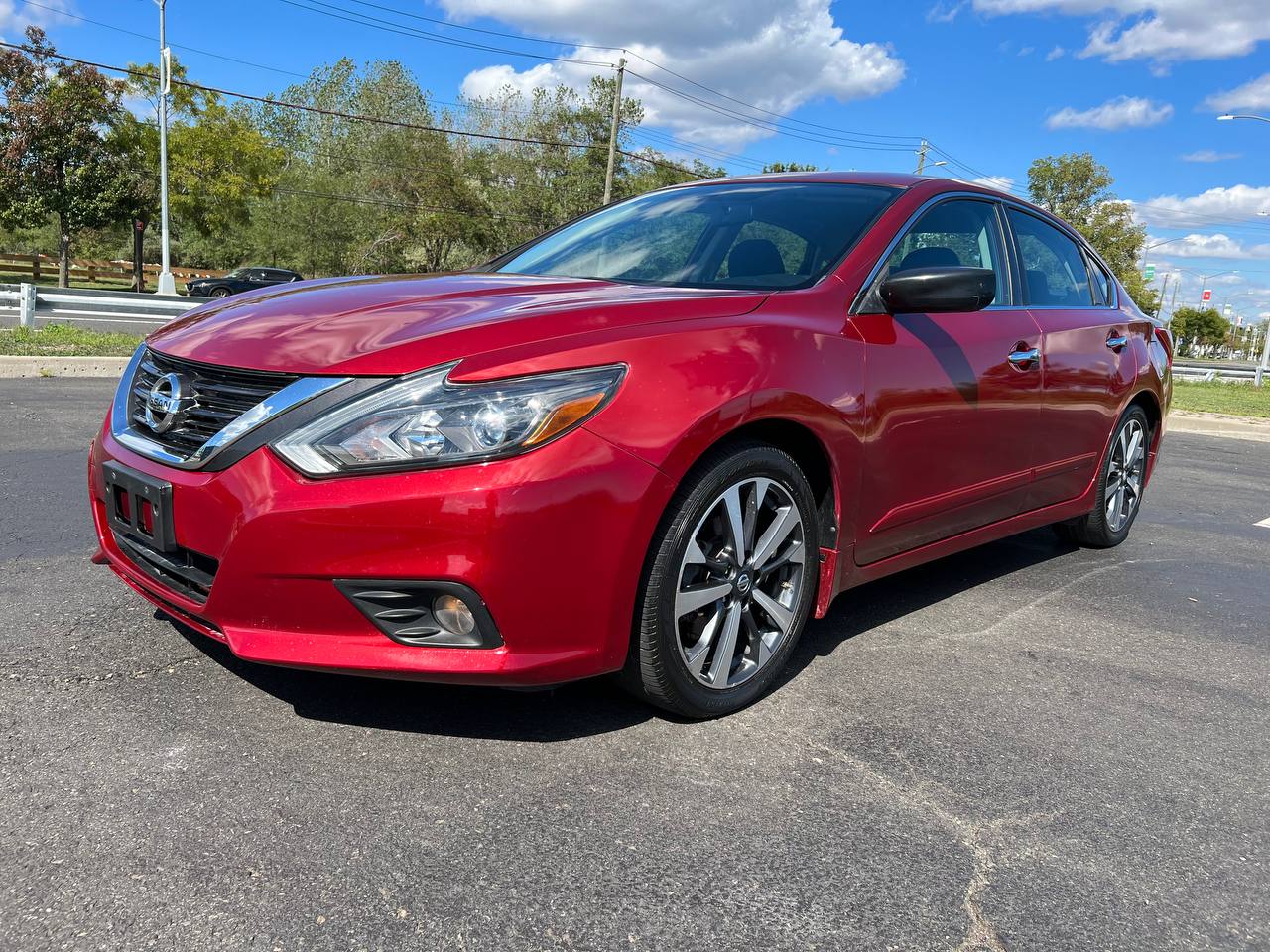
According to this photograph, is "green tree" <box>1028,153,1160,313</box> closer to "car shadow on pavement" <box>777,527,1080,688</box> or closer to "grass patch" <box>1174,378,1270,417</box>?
"grass patch" <box>1174,378,1270,417</box>

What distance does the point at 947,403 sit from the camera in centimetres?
338

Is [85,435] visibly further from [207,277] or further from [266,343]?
[207,277]

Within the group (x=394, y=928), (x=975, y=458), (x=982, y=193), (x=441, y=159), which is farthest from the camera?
(x=441, y=159)

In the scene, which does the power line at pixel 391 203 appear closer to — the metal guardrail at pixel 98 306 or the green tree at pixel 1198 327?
the metal guardrail at pixel 98 306

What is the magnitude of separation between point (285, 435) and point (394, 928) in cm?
109

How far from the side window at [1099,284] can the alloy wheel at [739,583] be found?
8.85ft

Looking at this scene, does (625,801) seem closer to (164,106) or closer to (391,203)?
(164,106)

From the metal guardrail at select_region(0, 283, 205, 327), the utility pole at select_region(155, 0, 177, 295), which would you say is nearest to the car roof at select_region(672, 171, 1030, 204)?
the metal guardrail at select_region(0, 283, 205, 327)

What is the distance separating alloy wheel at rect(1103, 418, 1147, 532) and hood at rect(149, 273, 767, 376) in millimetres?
2878

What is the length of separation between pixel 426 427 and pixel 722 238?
1.75 metres

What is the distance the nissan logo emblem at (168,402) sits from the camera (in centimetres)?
253

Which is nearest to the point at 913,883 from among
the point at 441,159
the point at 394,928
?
the point at 394,928

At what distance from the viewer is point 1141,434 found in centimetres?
520

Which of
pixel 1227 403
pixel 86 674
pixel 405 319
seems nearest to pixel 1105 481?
pixel 405 319
